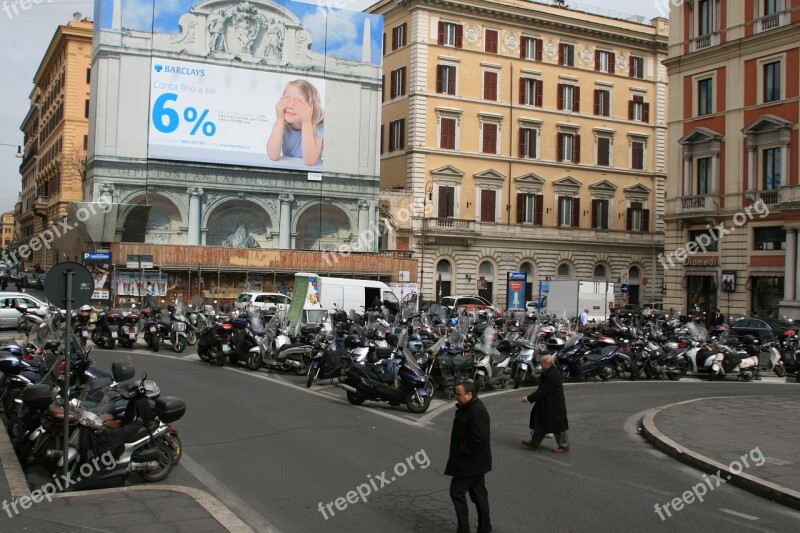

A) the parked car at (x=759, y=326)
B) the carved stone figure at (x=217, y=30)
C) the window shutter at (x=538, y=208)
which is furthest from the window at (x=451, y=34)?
the parked car at (x=759, y=326)

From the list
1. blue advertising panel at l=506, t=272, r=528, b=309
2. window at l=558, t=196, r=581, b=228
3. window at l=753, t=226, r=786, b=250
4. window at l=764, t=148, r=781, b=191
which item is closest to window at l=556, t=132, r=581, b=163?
window at l=558, t=196, r=581, b=228

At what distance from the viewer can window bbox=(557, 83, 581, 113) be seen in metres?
57.0

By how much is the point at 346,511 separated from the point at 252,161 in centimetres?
4034

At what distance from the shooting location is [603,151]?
58844mm

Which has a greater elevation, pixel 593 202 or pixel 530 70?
pixel 530 70

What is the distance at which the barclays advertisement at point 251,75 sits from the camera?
44.7 meters

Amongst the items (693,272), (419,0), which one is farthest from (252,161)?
(693,272)

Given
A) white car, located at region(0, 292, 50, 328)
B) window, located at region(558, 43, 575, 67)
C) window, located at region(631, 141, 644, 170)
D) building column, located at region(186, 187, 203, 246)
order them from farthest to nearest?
window, located at region(631, 141, 644, 170), window, located at region(558, 43, 575, 67), building column, located at region(186, 187, 203, 246), white car, located at region(0, 292, 50, 328)

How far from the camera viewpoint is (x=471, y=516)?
779cm

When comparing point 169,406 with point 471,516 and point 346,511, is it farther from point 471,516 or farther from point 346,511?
point 471,516

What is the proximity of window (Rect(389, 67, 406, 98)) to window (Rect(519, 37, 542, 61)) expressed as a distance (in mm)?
8349

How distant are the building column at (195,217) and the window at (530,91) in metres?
22.9

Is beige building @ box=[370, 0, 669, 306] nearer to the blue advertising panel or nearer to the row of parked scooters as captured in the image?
the blue advertising panel

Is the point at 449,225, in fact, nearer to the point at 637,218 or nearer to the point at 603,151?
the point at 603,151
